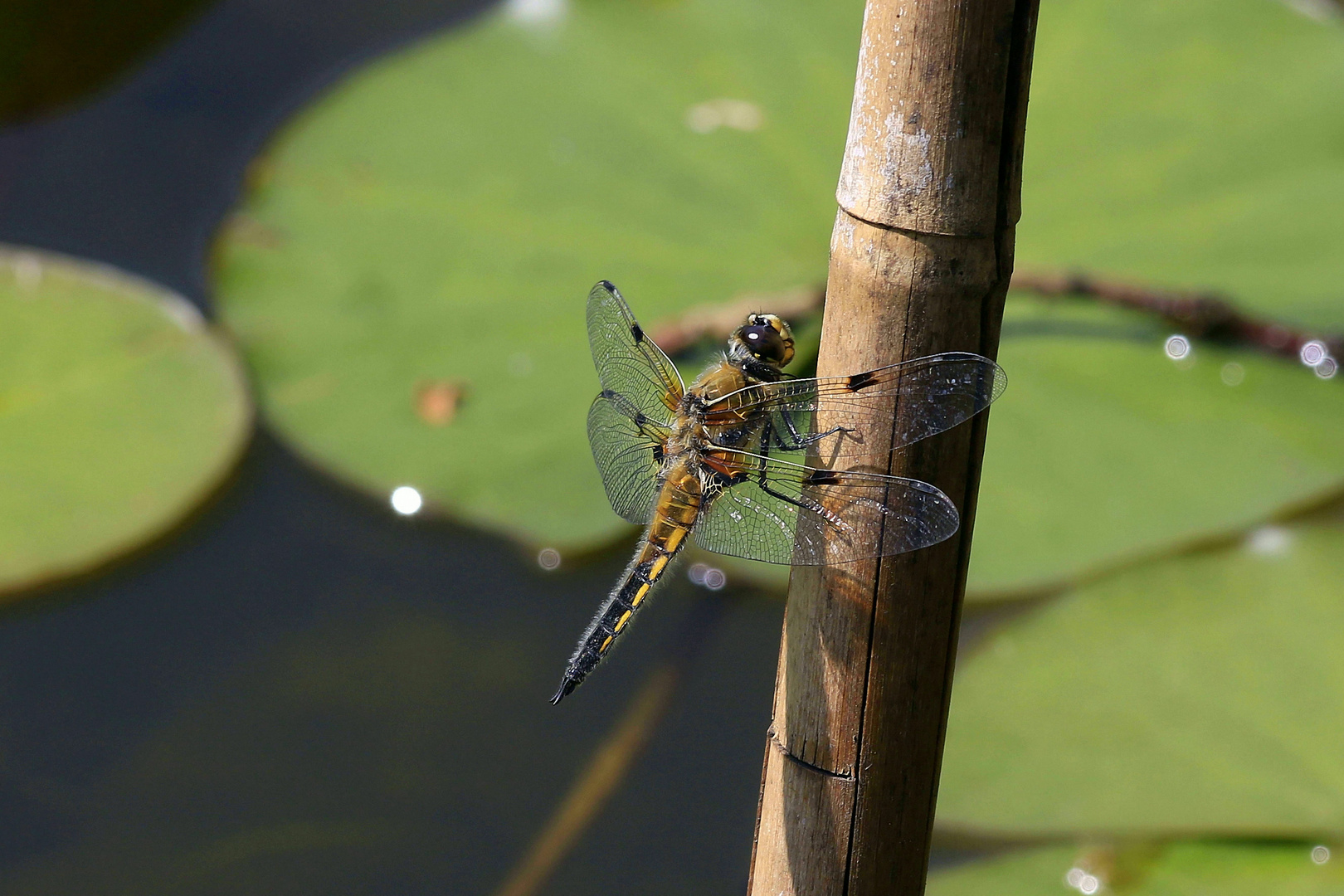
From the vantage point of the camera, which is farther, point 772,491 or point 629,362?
point 629,362

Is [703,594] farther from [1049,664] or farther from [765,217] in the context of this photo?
[765,217]

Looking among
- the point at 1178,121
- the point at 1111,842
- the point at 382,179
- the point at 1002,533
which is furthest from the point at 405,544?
Result: the point at 1178,121

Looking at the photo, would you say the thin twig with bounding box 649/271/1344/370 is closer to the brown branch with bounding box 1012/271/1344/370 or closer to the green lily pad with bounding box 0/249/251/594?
the brown branch with bounding box 1012/271/1344/370

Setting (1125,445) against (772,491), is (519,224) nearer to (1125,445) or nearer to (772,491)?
(1125,445)

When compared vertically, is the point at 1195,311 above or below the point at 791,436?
above

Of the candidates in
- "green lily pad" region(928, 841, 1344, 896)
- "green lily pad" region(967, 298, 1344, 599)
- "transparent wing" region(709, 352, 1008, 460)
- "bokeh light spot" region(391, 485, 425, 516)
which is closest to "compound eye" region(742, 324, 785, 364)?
"transparent wing" region(709, 352, 1008, 460)

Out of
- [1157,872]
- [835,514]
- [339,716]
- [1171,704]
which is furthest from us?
[339,716]

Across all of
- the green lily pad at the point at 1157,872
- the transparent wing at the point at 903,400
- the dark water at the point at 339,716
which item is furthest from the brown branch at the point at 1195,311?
the transparent wing at the point at 903,400

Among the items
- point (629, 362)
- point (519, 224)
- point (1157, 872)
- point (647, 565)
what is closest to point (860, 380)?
point (647, 565)
